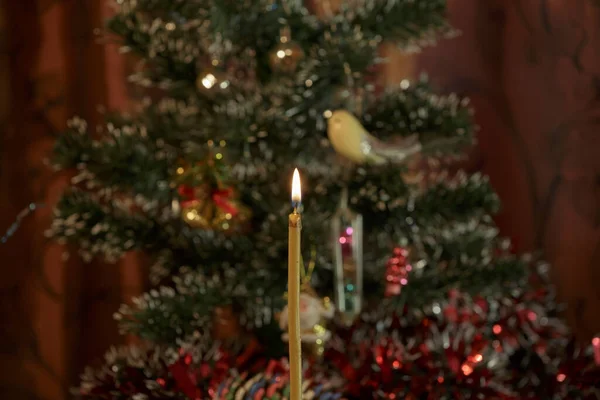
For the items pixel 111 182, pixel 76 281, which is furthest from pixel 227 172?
pixel 76 281

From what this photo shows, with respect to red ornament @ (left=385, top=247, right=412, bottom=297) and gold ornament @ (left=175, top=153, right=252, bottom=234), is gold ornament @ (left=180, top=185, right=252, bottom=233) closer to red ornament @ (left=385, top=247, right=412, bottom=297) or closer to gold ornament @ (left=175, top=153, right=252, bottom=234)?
gold ornament @ (left=175, top=153, right=252, bottom=234)

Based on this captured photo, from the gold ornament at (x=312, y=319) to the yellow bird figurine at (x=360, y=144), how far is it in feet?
0.47

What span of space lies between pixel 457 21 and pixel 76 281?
0.88m

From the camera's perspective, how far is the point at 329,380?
606 millimetres

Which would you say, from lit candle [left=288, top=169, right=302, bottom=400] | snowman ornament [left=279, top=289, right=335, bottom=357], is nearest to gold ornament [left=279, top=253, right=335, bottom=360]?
snowman ornament [left=279, top=289, right=335, bottom=357]

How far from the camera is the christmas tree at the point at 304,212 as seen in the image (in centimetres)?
63

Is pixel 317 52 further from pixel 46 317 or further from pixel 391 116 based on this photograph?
pixel 46 317

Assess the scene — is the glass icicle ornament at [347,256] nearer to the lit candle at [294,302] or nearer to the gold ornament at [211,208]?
the gold ornament at [211,208]

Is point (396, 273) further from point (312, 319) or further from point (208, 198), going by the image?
point (208, 198)

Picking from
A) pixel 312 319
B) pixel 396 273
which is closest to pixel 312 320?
pixel 312 319

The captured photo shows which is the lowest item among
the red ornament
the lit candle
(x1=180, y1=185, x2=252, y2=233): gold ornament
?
the red ornament

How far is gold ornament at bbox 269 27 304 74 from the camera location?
0.65 m

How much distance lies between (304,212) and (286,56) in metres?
0.19

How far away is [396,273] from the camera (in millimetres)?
693
